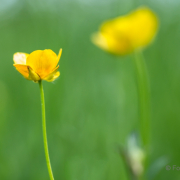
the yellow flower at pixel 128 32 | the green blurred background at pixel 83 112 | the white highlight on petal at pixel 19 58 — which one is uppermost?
the yellow flower at pixel 128 32

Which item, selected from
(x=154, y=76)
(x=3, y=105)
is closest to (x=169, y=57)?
(x=154, y=76)

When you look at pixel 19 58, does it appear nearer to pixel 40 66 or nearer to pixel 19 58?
pixel 19 58

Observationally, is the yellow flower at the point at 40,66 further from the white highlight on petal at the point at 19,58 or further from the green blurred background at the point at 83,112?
the green blurred background at the point at 83,112

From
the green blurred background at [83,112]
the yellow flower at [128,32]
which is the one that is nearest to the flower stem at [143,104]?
the yellow flower at [128,32]

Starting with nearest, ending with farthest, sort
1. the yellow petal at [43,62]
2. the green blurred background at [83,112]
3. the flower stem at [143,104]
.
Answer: the yellow petal at [43,62], the flower stem at [143,104], the green blurred background at [83,112]

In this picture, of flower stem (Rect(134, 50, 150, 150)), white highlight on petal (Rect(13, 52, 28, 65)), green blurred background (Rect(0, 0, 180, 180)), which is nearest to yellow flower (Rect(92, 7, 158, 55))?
flower stem (Rect(134, 50, 150, 150))

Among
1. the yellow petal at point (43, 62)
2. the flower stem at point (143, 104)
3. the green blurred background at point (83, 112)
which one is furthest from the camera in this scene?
the green blurred background at point (83, 112)

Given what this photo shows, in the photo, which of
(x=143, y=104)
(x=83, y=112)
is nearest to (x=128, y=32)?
(x=143, y=104)

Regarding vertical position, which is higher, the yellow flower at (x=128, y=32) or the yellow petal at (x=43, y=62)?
the yellow flower at (x=128, y=32)
